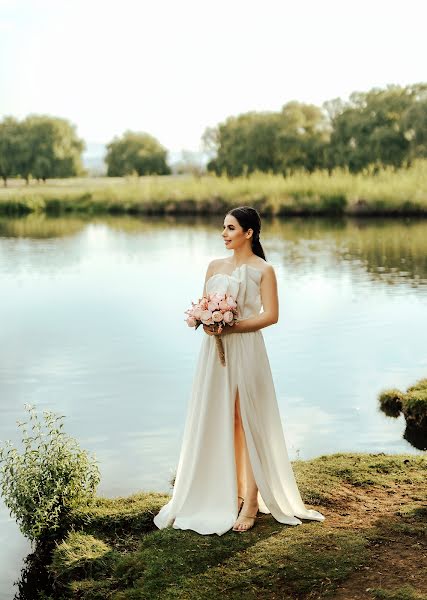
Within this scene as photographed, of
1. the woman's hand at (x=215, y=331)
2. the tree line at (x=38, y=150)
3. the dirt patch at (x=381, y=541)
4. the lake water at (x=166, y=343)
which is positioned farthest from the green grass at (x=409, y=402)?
the tree line at (x=38, y=150)

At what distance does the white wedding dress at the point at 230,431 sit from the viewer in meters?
5.84

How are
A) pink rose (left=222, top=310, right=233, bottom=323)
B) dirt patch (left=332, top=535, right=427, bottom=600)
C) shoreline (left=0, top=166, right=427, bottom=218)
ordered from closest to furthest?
dirt patch (left=332, top=535, right=427, bottom=600) → pink rose (left=222, top=310, right=233, bottom=323) → shoreline (left=0, top=166, right=427, bottom=218)

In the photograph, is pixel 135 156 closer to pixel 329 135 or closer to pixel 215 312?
pixel 329 135

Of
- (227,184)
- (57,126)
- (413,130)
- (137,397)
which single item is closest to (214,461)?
(137,397)

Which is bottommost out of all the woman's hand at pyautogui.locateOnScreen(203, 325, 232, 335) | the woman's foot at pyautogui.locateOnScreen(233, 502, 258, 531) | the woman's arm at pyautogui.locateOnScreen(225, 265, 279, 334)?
the woman's foot at pyautogui.locateOnScreen(233, 502, 258, 531)

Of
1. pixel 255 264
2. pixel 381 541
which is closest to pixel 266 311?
pixel 255 264

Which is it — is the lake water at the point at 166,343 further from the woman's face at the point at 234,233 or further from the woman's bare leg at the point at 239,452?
the woman's face at the point at 234,233

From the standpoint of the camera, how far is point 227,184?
45.4 m

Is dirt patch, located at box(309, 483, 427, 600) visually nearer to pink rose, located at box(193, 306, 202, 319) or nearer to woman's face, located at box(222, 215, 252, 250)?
pink rose, located at box(193, 306, 202, 319)

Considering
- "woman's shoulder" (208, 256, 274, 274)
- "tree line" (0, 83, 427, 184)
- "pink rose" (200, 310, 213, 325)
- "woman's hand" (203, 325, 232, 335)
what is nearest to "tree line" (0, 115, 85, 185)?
"tree line" (0, 83, 427, 184)

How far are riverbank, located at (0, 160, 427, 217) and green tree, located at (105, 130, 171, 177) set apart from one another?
48551 mm

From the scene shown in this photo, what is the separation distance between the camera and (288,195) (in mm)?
42406

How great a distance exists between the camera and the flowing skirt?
5.85m

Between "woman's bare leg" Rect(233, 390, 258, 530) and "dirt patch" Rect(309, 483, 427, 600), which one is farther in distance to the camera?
"woman's bare leg" Rect(233, 390, 258, 530)
